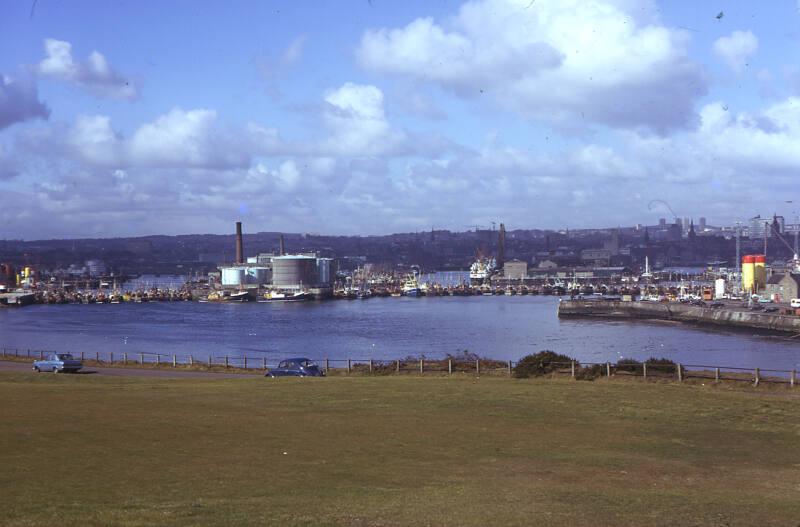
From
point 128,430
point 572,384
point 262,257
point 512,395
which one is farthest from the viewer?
point 262,257

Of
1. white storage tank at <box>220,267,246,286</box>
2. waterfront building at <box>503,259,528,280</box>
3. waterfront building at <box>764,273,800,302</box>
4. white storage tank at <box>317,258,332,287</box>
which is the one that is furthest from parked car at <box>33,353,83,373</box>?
waterfront building at <box>503,259,528,280</box>

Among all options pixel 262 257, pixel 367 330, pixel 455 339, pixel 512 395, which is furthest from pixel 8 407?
pixel 262 257

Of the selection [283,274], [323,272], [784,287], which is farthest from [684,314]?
[323,272]

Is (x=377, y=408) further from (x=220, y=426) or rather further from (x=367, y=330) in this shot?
(x=367, y=330)

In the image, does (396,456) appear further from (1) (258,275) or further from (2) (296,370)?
(1) (258,275)

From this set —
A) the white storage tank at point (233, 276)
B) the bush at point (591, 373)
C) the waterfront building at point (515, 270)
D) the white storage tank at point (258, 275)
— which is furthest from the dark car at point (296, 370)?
the waterfront building at point (515, 270)

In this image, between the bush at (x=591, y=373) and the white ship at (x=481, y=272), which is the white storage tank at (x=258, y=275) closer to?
the white ship at (x=481, y=272)
